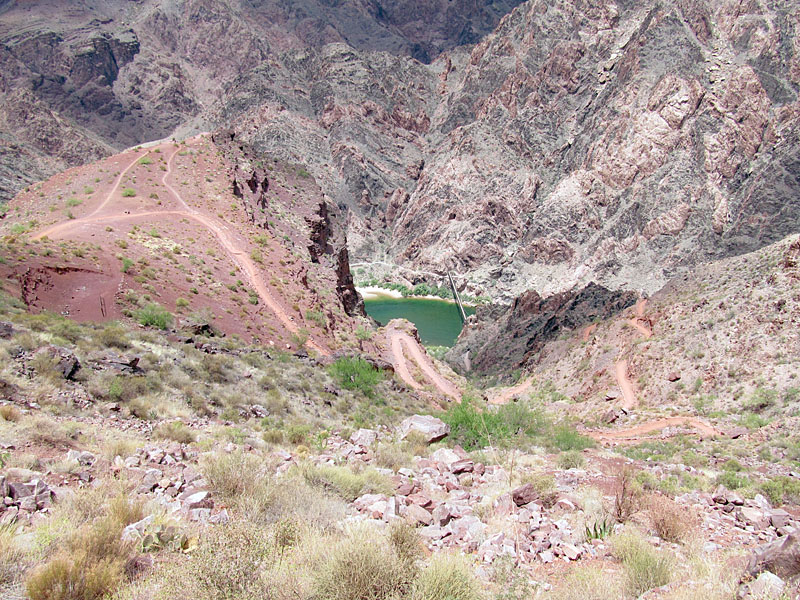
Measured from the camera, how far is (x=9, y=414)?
611cm

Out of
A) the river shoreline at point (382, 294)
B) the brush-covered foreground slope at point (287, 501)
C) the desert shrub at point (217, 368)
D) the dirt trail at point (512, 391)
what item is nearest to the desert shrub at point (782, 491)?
the brush-covered foreground slope at point (287, 501)

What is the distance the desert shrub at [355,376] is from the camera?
14.0 metres

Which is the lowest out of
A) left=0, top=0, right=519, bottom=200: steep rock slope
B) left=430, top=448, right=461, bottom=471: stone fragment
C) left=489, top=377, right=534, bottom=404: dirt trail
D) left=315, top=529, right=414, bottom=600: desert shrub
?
left=489, top=377, right=534, bottom=404: dirt trail

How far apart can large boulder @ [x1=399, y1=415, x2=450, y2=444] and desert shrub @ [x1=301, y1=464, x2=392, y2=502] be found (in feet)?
12.3

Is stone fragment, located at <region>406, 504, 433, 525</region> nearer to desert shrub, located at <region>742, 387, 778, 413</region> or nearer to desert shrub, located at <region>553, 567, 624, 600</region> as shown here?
desert shrub, located at <region>553, 567, 624, 600</region>

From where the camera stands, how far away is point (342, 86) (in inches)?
4213

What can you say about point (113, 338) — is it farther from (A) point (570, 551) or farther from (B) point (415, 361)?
(B) point (415, 361)

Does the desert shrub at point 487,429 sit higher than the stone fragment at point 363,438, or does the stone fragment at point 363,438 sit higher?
the stone fragment at point 363,438

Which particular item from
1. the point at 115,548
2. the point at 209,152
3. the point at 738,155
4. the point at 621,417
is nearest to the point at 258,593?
the point at 115,548

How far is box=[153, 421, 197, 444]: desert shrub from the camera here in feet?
23.5

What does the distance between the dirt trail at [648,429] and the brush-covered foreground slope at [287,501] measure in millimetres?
4557

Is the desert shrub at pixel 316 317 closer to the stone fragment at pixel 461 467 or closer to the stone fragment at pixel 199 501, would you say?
the stone fragment at pixel 461 467

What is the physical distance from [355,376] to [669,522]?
10087 mm

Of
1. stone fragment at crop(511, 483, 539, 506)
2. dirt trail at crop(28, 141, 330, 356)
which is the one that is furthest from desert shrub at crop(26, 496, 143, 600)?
dirt trail at crop(28, 141, 330, 356)
